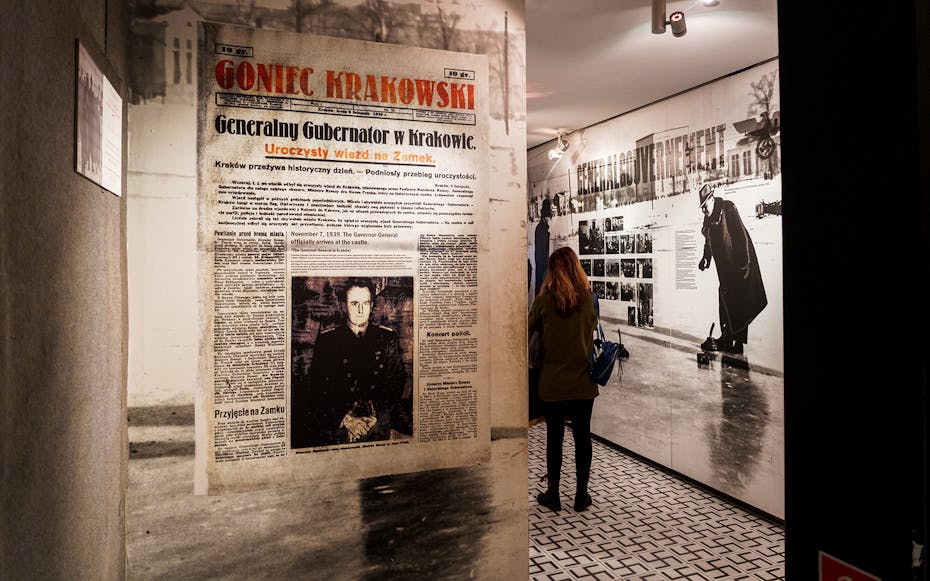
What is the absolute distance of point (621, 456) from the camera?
4.64 meters

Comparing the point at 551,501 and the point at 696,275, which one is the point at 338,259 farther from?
the point at 696,275

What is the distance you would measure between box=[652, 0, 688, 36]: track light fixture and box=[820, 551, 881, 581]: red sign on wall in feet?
8.23

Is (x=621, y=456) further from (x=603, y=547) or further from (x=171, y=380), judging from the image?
(x=171, y=380)

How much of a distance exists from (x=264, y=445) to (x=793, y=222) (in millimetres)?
1646

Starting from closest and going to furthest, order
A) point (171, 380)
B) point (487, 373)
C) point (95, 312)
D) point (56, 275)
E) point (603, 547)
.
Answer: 1. point (56, 275)
2. point (95, 312)
3. point (171, 380)
4. point (487, 373)
5. point (603, 547)

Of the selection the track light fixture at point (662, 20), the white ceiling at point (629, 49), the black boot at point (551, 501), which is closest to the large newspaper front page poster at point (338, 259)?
the track light fixture at point (662, 20)

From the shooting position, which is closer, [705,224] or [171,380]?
[171,380]

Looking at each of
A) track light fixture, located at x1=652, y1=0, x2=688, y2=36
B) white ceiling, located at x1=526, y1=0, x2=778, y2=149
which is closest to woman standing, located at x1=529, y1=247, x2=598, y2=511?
white ceiling, located at x1=526, y1=0, x2=778, y2=149

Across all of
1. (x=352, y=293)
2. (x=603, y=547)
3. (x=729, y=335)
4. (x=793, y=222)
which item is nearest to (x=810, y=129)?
(x=793, y=222)

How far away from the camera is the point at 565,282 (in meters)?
3.38

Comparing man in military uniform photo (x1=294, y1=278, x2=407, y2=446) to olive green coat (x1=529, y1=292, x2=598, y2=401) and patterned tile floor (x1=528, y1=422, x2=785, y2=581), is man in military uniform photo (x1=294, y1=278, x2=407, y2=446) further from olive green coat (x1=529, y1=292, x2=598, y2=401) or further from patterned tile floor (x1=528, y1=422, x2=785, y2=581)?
olive green coat (x1=529, y1=292, x2=598, y2=401)

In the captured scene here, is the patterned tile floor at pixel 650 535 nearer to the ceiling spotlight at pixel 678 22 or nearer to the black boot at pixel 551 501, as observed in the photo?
the black boot at pixel 551 501

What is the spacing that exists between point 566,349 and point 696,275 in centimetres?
123

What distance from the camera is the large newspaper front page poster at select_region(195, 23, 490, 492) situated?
171 cm
